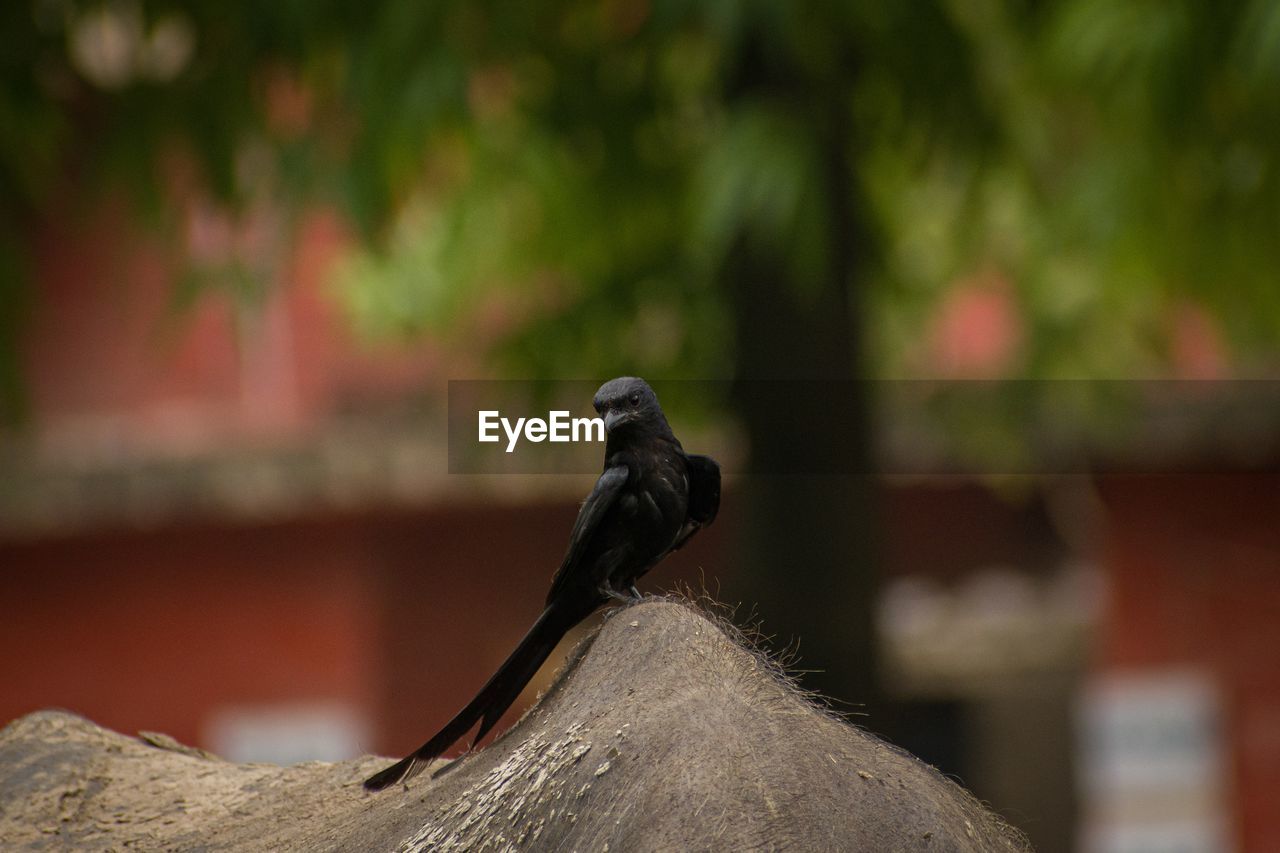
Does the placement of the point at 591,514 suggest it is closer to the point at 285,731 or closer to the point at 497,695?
the point at 497,695

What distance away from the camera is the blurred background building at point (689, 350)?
2.86m

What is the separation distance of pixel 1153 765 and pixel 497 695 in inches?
177

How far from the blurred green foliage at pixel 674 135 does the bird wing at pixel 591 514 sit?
1.45 metres

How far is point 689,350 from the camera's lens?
320cm

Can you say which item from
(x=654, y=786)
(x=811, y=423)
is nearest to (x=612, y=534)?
(x=654, y=786)

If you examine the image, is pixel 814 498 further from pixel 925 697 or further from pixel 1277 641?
pixel 925 697

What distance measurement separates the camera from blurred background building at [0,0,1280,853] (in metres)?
2.86

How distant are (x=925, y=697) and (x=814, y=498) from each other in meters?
2.93

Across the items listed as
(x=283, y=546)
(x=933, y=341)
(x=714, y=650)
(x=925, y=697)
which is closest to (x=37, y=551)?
(x=283, y=546)

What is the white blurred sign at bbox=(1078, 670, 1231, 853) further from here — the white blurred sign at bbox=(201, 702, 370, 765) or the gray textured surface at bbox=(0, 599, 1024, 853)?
the gray textured surface at bbox=(0, 599, 1024, 853)

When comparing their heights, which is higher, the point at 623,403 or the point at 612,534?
the point at 623,403

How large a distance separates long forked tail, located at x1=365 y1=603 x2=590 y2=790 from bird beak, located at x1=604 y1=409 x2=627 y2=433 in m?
0.15

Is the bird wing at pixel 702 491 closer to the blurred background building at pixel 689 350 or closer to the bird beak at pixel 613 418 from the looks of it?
the bird beak at pixel 613 418

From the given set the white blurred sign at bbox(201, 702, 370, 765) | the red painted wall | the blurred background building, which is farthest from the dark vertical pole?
the red painted wall
